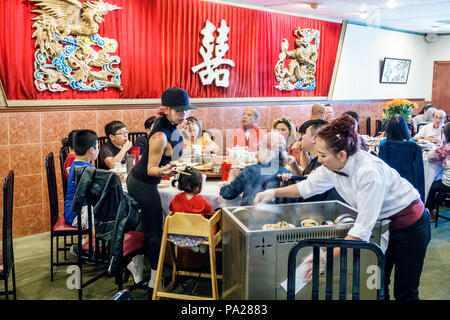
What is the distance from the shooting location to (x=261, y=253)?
1729mm

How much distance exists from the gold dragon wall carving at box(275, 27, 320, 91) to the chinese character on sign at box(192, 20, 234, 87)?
1.04m

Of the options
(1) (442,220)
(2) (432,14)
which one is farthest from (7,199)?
(2) (432,14)

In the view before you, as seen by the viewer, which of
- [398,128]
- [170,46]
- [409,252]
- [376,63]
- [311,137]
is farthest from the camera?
[376,63]

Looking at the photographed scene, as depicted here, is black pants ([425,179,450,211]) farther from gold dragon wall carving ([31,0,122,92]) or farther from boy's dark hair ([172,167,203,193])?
gold dragon wall carving ([31,0,122,92])

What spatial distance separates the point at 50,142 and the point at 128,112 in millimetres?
931

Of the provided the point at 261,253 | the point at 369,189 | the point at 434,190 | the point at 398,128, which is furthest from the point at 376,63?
the point at 261,253

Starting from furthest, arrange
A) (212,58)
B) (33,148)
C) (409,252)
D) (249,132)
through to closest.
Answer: (212,58) → (249,132) → (33,148) → (409,252)

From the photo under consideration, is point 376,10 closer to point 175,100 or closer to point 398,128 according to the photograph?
point 398,128

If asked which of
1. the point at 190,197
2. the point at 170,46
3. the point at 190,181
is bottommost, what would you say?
the point at 190,197

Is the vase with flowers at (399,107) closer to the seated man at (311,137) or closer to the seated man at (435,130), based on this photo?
the seated man at (435,130)

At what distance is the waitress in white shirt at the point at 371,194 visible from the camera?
1.73 m

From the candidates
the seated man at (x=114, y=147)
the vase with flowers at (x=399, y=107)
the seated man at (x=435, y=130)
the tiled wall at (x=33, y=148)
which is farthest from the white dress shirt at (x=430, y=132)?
the seated man at (x=114, y=147)

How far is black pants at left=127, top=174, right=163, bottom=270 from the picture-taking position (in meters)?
2.82

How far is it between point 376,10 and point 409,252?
18.4 ft
